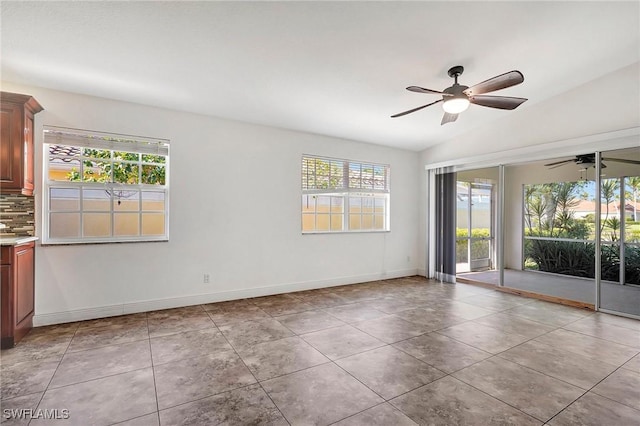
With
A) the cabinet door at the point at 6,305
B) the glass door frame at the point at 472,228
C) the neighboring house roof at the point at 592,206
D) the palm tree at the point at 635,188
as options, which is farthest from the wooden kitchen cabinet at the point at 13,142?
the palm tree at the point at 635,188

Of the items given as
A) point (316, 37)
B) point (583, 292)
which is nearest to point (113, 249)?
point (316, 37)

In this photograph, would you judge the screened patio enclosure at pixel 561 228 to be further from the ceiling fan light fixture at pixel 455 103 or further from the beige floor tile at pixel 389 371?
the beige floor tile at pixel 389 371

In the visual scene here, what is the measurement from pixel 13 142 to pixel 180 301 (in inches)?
99.8

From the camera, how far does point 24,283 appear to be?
126 inches

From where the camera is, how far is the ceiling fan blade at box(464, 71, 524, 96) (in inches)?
104

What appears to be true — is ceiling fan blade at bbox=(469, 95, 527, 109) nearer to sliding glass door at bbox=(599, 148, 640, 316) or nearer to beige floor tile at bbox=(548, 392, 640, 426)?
sliding glass door at bbox=(599, 148, 640, 316)

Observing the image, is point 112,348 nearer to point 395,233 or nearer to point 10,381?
point 10,381

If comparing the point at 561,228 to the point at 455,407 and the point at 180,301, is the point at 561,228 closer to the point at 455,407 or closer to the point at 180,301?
the point at 455,407

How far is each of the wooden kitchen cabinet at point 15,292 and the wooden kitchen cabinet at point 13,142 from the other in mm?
645

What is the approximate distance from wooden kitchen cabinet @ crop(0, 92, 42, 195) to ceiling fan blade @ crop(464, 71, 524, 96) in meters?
4.58

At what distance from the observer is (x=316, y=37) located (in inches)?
114

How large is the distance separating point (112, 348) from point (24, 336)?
43.7 inches

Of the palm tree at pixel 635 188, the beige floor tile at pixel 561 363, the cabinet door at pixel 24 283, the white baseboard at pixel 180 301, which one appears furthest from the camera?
the palm tree at pixel 635 188

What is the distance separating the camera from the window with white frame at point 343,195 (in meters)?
5.36
